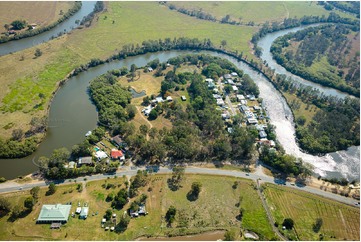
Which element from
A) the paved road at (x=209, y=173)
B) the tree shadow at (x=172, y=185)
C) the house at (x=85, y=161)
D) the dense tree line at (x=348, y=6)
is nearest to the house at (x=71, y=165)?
the house at (x=85, y=161)

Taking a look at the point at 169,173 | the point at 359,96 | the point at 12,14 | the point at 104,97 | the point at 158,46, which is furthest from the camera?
the point at 12,14

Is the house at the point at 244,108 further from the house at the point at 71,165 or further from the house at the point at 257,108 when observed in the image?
the house at the point at 71,165

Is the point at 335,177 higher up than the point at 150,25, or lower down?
lower down

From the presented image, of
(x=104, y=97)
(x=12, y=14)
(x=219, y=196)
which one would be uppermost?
(x=12, y=14)

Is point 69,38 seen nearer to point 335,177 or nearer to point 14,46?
point 14,46

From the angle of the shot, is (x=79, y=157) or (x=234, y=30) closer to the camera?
(x=79, y=157)

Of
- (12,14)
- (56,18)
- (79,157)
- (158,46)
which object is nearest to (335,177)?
(79,157)

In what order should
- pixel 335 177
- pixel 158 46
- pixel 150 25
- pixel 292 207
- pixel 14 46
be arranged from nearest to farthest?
pixel 292 207, pixel 335 177, pixel 14 46, pixel 158 46, pixel 150 25
